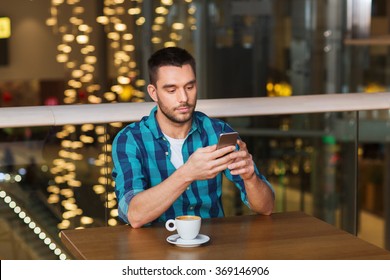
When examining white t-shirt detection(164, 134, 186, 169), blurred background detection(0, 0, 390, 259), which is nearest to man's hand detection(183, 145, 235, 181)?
white t-shirt detection(164, 134, 186, 169)

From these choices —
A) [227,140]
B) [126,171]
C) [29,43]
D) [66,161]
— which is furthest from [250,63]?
[227,140]

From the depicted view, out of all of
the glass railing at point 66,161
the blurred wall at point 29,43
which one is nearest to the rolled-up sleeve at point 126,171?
the glass railing at point 66,161

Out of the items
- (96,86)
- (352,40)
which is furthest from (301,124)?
(352,40)

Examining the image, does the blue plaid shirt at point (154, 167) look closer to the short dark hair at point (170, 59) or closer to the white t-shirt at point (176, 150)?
the white t-shirt at point (176, 150)

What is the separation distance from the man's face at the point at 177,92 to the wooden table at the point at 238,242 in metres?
0.31

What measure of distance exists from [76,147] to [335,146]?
794cm

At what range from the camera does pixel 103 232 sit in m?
2.28

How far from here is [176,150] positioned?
2.57 meters

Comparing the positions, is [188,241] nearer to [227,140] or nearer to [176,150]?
[227,140]

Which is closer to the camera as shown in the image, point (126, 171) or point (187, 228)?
point (187, 228)

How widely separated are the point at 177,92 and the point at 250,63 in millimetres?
7998

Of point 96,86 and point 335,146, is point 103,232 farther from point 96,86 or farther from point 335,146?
point 335,146

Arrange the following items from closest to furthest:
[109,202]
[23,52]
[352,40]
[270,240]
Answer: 1. [270,240]
2. [109,202]
3. [352,40]
4. [23,52]

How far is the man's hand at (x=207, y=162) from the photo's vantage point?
7.48 feet
